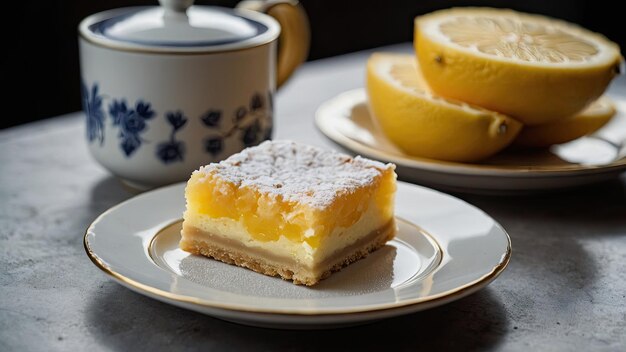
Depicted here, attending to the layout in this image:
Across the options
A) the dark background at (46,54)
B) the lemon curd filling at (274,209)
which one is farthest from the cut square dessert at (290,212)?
the dark background at (46,54)

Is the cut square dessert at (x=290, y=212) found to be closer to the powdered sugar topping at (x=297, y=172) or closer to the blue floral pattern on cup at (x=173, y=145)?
the powdered sugar topping at (x=297, y=172)

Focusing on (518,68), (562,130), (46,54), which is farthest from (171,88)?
(46,54)

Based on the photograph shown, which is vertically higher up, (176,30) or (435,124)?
(176,30)

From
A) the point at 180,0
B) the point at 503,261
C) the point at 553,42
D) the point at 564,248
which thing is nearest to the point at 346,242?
the point at 503,261

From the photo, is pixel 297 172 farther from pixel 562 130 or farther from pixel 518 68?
pixel 562 130

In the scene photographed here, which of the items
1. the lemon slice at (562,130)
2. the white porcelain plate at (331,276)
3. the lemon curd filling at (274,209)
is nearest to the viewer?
the white porcelain plate at (331,276)
